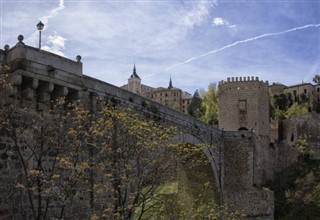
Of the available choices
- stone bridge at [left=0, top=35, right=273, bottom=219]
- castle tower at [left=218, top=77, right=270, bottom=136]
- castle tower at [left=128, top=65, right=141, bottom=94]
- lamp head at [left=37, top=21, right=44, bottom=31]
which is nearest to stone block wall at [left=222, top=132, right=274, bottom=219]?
stone bridge at [left=0, top=35, right=273, bottom=219]

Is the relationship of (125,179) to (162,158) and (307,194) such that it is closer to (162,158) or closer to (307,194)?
(162,158)

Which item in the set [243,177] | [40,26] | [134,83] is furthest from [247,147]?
[134,83]

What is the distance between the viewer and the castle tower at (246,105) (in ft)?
136

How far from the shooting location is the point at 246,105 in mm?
41531

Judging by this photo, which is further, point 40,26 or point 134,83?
point 134,83

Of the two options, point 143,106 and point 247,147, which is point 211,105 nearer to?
point 247,147

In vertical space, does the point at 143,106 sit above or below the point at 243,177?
above

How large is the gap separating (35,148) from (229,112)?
107 feet

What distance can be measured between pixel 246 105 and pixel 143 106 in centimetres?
2585

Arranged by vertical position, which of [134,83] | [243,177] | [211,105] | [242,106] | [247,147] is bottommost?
[243,177]

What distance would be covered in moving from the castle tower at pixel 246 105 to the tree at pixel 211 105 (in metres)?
11.3

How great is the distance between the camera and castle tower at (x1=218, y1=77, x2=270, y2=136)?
4138cm

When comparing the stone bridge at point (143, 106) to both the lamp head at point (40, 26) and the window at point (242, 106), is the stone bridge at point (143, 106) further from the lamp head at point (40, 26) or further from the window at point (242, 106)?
the window at point (242, 106)

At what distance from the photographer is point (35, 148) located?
1074 cm
